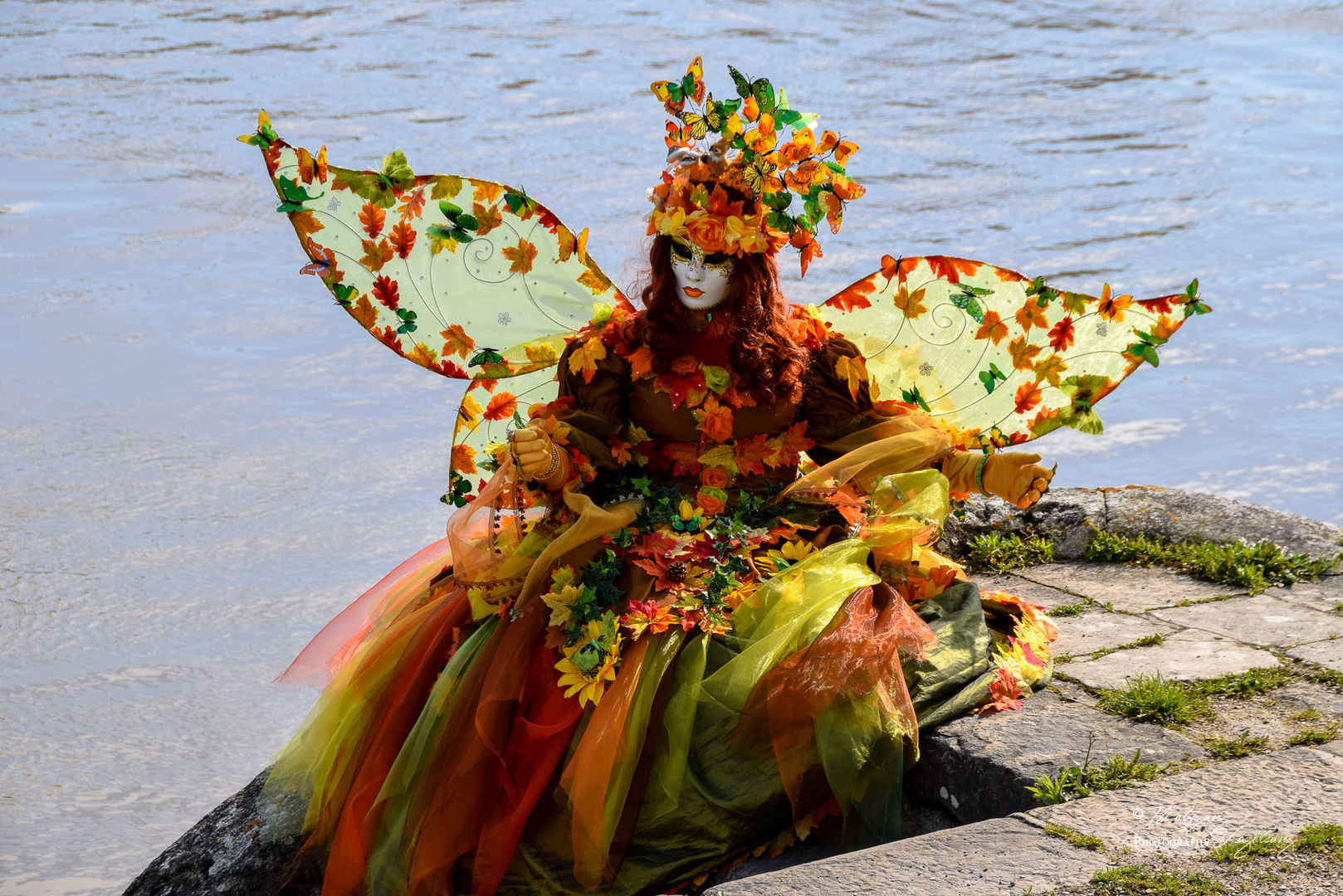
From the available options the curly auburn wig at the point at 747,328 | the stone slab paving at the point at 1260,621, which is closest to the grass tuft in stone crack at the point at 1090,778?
the stone slab paving at the point at 1260,621

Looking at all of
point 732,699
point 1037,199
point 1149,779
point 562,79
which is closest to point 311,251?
point 732,699

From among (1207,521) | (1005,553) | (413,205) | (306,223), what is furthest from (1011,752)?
(306,223)

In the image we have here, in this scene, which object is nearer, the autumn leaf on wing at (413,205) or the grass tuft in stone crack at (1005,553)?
the autumn leaf on wing at (413,205)

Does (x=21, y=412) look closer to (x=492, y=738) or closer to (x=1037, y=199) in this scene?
(x=492, y=738)

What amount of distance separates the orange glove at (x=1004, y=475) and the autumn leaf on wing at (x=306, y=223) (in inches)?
71.4

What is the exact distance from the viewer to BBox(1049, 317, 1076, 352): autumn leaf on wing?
11.1ft

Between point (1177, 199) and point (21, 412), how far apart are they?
8734 mm

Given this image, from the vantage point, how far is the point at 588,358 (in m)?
3.25

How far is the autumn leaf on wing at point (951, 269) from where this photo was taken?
348 cm

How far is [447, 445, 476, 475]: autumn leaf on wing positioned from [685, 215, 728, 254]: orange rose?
99cm

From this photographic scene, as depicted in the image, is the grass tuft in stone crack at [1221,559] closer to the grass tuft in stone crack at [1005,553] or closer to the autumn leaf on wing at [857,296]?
the grass tuft in stone crack at [1005,553]

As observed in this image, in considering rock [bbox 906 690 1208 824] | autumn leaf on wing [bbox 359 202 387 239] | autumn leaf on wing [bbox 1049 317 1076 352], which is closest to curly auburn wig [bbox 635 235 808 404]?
autumn leaf on wing [bbox 1049 317 1076 352]

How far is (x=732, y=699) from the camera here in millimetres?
2729

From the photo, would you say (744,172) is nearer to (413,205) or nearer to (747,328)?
(747,328)
